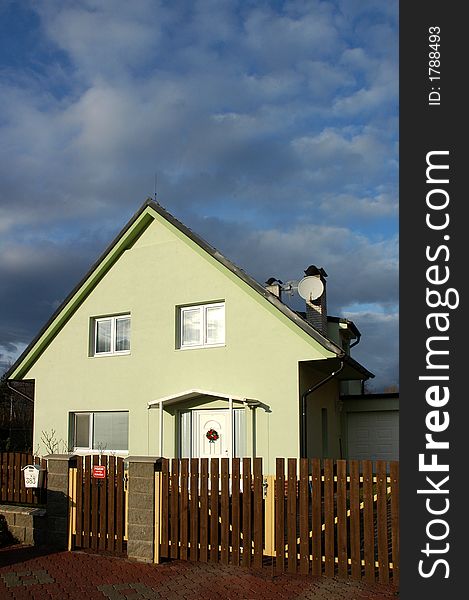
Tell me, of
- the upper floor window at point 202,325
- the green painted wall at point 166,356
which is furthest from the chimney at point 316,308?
the upper floor window at point 202,325

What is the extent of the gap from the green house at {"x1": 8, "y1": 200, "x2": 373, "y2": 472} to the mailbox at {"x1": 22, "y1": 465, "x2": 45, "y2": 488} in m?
3.86

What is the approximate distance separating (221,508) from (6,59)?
7.23 m

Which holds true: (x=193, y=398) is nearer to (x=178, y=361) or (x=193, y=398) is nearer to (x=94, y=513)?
(x=178, y=361)

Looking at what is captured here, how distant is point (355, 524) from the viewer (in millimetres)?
8203

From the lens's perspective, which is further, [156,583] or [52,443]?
[52,443]

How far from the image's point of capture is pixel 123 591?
8.12 m

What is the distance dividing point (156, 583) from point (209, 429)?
6787 millimetres

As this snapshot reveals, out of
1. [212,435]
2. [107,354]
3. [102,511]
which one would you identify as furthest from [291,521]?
[107,354]

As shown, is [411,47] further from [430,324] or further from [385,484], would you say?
[385,484]

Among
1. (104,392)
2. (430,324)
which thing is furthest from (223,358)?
(430,324)

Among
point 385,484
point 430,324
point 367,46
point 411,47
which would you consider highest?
point 367,46

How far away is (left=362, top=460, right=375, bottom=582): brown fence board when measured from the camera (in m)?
8.06

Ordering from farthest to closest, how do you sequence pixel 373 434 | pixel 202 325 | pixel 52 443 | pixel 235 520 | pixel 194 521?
pixel 373 434
pixel 52 443
pixel 202 325
pixel 194 521
pixel 235 520

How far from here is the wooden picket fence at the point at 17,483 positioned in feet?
41.1
